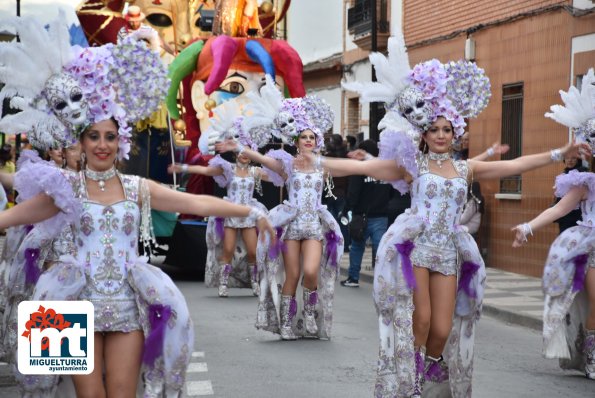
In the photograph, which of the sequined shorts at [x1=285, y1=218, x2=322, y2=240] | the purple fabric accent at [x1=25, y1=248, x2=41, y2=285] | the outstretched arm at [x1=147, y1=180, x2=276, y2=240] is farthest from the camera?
the sequined shorts at [x1=285, y1=218, x2=322, y2=240]

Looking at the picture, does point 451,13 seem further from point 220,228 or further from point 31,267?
point 31,267

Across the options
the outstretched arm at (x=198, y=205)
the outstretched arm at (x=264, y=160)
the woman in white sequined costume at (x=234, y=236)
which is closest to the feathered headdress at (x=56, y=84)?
the outstretched arm at (x=198, y=205)

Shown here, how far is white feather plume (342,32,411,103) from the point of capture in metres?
8.12

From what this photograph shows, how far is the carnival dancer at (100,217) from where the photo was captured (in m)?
6.06

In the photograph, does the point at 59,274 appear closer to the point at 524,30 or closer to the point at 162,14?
the point at 162,14

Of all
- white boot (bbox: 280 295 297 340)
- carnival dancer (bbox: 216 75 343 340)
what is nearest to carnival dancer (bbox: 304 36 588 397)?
carnival dancer (bbox: 216 75 343 340)

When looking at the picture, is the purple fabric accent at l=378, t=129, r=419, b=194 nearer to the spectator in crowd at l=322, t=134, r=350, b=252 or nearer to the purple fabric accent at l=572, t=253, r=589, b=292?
the purple fabric accent at l=572, t=253, r=589, b=292

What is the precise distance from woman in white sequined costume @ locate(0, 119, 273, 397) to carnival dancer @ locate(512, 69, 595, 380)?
4.45m

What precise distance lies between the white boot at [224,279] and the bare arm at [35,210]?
9462mm

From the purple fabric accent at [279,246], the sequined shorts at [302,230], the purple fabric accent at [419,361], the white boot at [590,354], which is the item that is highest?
the sequined shorts at [302,230]

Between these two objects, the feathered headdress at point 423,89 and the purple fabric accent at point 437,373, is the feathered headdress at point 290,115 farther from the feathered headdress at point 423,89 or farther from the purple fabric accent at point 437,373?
the purple fabric accent at point 437,373

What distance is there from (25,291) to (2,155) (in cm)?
1778

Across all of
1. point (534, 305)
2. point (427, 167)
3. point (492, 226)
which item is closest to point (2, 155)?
point (492, 226)

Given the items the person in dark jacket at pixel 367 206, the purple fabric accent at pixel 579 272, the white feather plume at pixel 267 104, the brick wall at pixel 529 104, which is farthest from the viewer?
Answer: the brick wall at pixel 529 104
